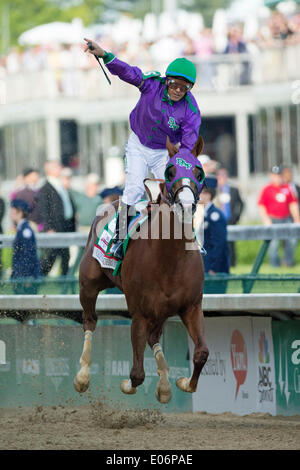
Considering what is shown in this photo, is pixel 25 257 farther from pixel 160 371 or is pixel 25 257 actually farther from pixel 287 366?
pixel 287 366

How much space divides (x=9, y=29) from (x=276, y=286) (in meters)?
48.3

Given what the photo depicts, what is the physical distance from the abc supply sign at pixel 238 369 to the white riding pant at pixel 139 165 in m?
1.77

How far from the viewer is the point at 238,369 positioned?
10070 millimetres

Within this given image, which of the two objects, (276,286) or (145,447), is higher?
(276,286)

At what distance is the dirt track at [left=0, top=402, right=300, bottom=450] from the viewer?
811 cm

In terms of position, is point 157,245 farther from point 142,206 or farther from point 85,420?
point 85,420

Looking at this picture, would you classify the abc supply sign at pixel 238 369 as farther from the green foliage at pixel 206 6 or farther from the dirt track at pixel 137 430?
the green foliage at pixel 206 6

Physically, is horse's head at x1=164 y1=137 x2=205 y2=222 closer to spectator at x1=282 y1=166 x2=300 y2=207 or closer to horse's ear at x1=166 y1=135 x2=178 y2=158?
horse's ear at x1=166 y1=135 x2=178 y2=158

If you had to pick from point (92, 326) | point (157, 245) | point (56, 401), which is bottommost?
point (56, 401)

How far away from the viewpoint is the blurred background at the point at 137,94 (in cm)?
2820

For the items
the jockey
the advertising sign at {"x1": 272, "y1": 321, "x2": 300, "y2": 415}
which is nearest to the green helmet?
the jockey

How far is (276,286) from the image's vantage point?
385 inches

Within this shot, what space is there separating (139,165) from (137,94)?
24600 millimetres
